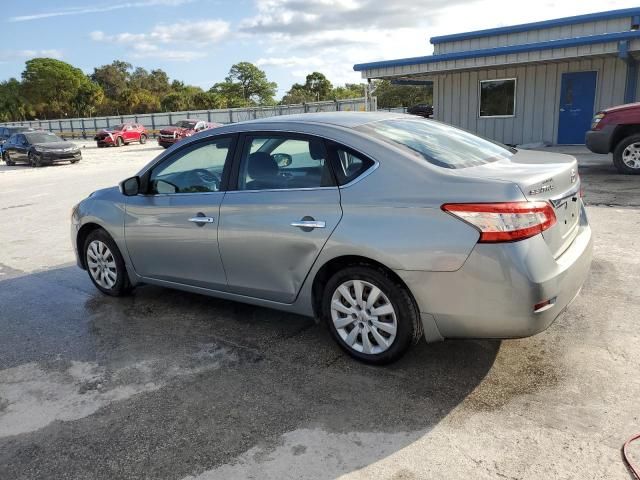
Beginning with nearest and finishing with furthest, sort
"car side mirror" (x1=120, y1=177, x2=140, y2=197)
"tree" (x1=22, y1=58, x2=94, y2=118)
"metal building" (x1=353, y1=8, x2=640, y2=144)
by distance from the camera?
"car side mirror" (x1=120, y1=177, x2=140, y2=197) → "metal building" (x1=353, y1=8, x2=640, y2=144) → "tree" (x1=22, y1=58, x2=94, y2=118)

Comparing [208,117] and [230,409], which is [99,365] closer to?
[230,409]

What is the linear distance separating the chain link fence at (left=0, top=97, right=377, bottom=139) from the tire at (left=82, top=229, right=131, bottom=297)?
111 ft

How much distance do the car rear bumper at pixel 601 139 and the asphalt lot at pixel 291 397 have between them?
633 centimetres

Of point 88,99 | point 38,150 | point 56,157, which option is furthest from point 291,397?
point 88,99

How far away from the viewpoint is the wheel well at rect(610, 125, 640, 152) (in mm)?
10281

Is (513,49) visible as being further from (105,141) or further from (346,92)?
(346,92)

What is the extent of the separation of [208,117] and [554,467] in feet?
165

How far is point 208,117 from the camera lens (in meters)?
50.0

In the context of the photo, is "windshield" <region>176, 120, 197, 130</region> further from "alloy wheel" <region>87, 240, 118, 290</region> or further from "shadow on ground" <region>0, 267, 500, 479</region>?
"shadow on ground" <region>0, 267, 500, 479</region>

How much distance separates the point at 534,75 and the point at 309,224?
613 inches

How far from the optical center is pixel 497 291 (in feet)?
9.70

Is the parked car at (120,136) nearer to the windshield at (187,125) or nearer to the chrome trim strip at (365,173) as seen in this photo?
the windshield at (187,125)

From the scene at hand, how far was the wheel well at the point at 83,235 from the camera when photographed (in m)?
5.17

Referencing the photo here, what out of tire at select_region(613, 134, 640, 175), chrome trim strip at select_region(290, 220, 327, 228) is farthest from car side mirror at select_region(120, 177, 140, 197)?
tire at select_region(613, 134, 640, 175)
